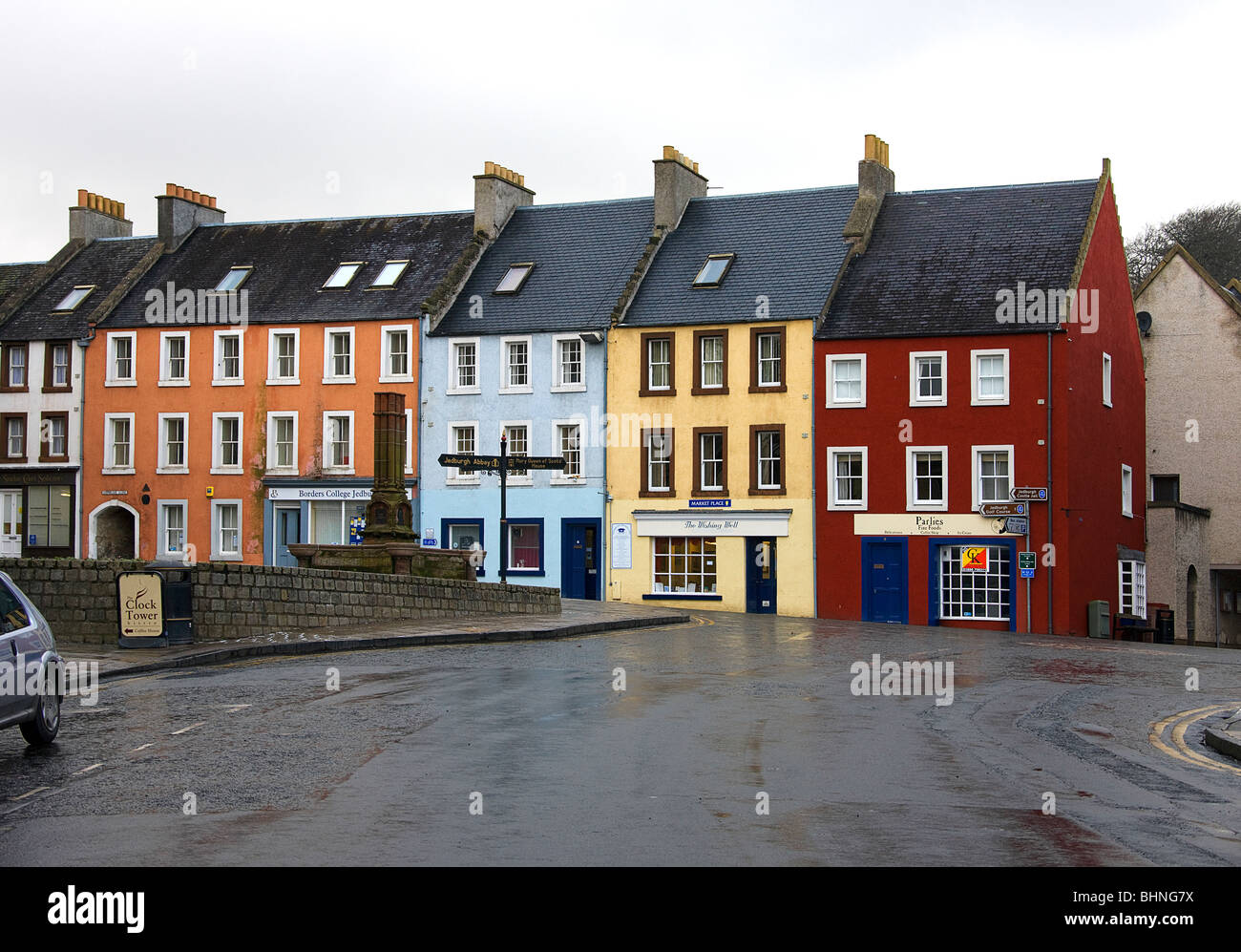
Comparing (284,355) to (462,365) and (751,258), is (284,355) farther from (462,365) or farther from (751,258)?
(751,258)

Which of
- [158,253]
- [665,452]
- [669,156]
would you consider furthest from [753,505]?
[158,253]

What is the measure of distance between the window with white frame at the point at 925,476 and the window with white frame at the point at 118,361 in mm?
26189

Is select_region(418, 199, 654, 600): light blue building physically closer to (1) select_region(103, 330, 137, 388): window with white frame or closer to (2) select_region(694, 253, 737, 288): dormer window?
(2) select_region(694, 253, 737, 288): dormer window

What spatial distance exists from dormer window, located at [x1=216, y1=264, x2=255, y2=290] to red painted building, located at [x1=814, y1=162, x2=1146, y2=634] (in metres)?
20.2

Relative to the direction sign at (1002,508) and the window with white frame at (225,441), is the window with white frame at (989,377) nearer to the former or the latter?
the direction sign at (1002,508)

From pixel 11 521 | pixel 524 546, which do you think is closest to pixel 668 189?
pixel 524 546

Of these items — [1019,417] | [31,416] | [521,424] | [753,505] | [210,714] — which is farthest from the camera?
[31,416]

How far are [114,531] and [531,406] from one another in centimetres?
1526

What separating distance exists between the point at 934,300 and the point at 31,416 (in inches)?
1190

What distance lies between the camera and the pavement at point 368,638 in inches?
885

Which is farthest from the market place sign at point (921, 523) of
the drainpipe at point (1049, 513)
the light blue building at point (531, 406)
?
the light blue building at point (531, 406)

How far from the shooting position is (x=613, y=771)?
11.9 metres
